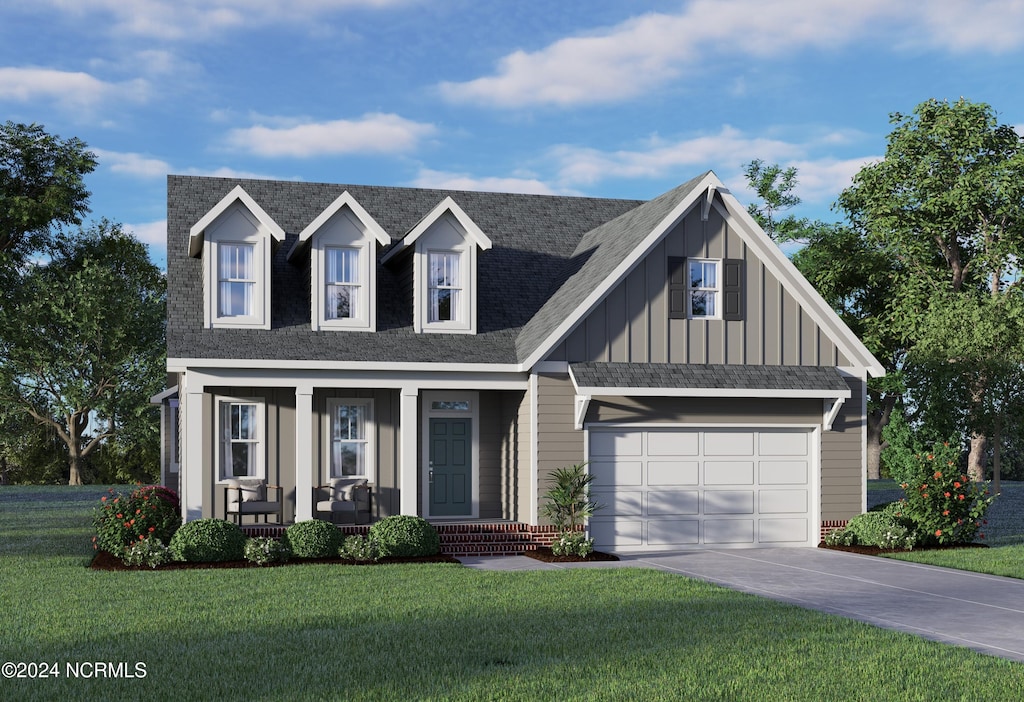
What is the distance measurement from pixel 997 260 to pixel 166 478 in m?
28.0

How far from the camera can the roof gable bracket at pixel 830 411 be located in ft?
70.1

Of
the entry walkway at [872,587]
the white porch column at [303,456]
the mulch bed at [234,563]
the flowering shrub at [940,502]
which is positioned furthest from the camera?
the flowering shrub at [940,502]

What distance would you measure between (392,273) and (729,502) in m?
8.22

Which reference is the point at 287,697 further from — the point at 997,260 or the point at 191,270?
the point at 997,260

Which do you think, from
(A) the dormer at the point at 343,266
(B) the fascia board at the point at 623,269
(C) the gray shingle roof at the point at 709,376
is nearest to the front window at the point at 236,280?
(A) the dormer at the point at 343,266

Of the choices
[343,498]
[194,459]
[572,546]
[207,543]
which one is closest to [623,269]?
[572,546]

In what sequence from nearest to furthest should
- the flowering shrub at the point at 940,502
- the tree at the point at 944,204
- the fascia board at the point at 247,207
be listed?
the fascia board at the point at 247,207 < the flowering shrub at the point at 940,502 < the tree at the point at 944,204

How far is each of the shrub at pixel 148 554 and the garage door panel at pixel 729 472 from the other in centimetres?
998

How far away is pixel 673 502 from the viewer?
21.3 metres

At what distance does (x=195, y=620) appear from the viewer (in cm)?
1255

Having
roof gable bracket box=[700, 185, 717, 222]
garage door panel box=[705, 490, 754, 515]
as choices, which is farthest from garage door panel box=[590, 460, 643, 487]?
roof gable bracket box=[700, 185, 717, 222]

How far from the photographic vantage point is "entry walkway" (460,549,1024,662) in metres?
12.4

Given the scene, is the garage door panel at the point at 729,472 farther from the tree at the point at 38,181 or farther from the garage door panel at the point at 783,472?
the tree at the point at 38,181

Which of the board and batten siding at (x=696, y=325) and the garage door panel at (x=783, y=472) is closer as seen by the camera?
the board and batten siding at (x=696, y=325)
